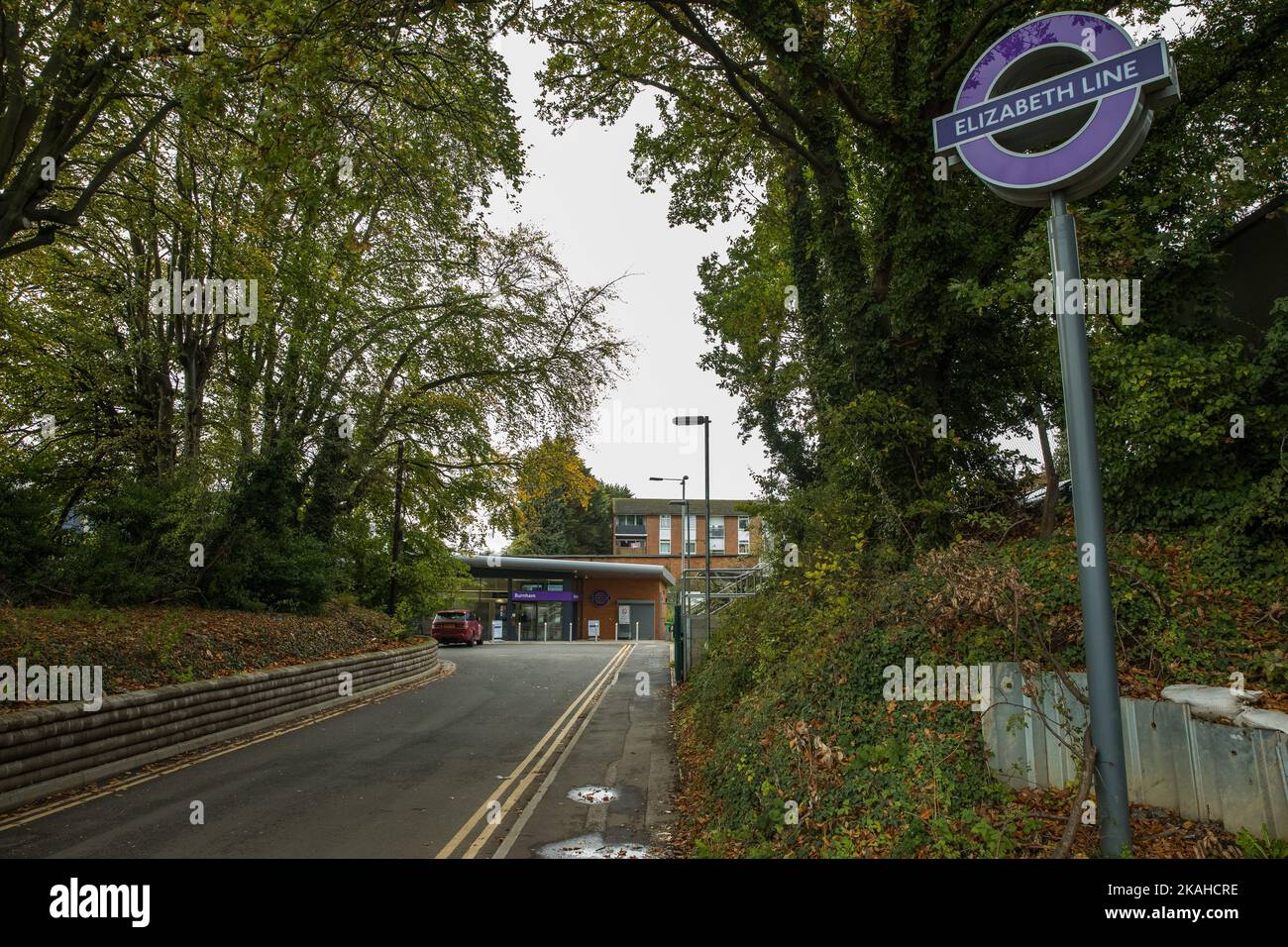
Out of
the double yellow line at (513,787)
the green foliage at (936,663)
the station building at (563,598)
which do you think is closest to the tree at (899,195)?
the green foliage at (936,663)

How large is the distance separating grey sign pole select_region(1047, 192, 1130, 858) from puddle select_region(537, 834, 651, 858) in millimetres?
4113

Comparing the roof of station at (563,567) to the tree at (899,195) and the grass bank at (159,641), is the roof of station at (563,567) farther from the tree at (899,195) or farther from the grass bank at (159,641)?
the tree at (899,195)

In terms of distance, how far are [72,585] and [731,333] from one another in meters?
15.1

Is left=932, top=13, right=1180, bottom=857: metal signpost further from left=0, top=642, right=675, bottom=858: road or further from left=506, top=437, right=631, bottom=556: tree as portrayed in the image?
left=506, top=437, right=631, bottom=556: tree

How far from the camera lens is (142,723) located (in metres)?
9.84

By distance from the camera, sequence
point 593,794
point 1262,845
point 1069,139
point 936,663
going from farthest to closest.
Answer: point 593,794 < point 936,663 < point 1069,139 < point 1262,845

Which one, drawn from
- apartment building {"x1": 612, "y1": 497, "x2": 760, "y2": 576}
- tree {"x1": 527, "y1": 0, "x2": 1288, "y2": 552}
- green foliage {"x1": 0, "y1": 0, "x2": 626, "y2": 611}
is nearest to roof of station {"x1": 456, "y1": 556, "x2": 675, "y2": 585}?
apartment building {"x1": 612, "y1": 497, "x2": 760, "y2": 576}

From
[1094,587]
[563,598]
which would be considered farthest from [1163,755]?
[563,598]

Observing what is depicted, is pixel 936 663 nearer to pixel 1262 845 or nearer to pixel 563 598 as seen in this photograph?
pixel 1262 845

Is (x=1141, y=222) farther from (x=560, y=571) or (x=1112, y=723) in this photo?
(x=560, y=571)

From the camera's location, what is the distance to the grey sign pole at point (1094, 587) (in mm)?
3705

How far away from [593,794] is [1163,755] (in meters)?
6.38

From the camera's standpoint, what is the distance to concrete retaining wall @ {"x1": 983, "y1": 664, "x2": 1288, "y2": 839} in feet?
12.9

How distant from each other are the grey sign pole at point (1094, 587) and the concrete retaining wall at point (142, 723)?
396 inches
